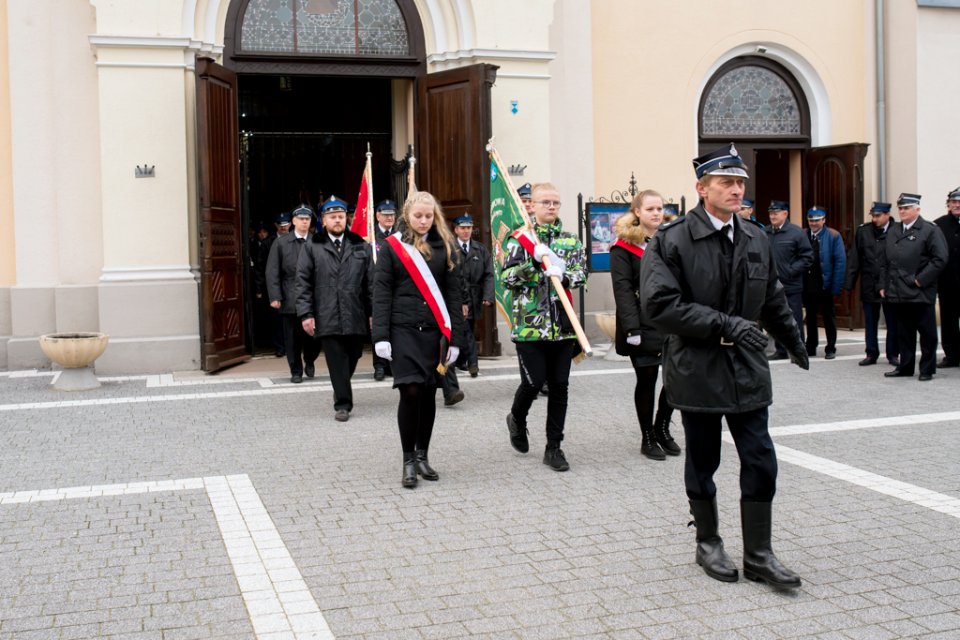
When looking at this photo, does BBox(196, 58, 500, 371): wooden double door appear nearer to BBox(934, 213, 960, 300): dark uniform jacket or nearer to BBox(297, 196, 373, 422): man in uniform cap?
BBox(297, 196, 373, 422): man in uniform cap

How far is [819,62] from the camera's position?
16.1 m

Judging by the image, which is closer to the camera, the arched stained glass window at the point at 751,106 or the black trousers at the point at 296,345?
the black trousers at the point at 296,345

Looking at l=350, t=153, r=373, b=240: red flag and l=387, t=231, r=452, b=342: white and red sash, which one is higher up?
l=350, t=153, r=373, b=240: red flag

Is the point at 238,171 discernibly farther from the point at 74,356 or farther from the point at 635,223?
the point at 635,223

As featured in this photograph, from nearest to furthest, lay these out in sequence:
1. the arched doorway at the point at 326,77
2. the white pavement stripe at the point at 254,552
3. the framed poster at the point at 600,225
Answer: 1. the white pavement stripe at the point at 254,552
2. the arched doorway at the point at 326,77
3. the framed poster at the point at 600,225

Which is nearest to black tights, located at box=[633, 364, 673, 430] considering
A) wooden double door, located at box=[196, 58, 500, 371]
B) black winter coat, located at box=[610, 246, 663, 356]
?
black winter coat, located at box=[610, 246, 663, 356]

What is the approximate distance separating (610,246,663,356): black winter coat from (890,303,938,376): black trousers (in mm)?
4944

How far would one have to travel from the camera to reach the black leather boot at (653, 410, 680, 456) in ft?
24.4

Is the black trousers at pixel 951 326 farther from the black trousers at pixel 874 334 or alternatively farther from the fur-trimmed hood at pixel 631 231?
the fur-trimmed hood at pixel 631 231

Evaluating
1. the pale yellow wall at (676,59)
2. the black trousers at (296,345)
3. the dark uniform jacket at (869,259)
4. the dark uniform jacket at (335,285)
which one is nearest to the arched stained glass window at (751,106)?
the pale yellow wall at (676,59)

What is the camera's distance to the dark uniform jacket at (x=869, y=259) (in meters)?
11.9

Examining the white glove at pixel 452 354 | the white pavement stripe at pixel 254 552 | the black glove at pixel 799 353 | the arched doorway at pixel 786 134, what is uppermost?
the arched doorway at pixel 786 134

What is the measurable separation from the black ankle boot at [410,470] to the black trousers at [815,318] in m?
7.62

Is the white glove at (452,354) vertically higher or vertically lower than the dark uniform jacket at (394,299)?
lower
